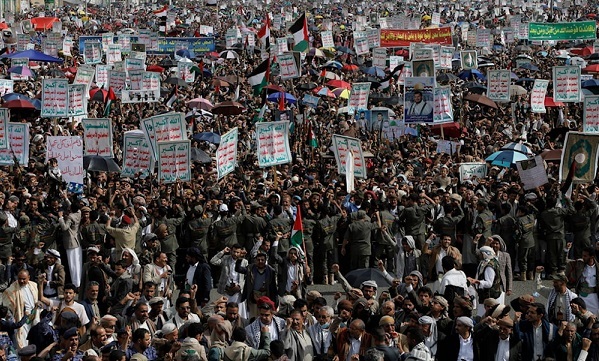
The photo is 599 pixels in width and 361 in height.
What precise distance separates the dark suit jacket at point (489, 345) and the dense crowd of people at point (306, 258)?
0.04ft

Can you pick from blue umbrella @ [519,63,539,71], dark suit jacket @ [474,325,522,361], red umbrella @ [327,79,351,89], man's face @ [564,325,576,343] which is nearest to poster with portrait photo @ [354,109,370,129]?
red umbrella @ [327,79,351,89]

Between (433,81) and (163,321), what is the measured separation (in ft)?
36.4

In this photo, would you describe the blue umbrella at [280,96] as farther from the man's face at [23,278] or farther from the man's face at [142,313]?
the man's face at [142,313]

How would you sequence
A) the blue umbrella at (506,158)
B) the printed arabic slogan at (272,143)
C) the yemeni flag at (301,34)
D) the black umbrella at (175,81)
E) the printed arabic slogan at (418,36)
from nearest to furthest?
the printed arabic slogan at (272,143)
the blue umbrella at (506,158)
the yemeni flag at (301,34)
the black umbrella at (175,81)
the printed arabic slogan at (418,36)

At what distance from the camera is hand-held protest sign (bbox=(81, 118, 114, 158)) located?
55.7ft

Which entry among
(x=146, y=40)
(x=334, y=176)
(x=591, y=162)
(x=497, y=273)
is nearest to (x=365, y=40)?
(x=146, y=40)

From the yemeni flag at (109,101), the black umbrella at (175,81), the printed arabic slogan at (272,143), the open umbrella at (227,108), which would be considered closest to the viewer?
the printed arabic slogan at (272,143)

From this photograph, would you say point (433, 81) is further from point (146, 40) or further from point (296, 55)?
point (146, 40)

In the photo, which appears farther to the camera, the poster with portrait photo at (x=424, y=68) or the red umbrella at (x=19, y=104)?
the red umbrella at (x=19, y=104)

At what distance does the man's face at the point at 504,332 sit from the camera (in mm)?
8758

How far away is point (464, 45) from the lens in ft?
155

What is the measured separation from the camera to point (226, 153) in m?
15.9

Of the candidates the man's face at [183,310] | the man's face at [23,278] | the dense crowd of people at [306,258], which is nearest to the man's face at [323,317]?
the dense crowd of people at [306,258]

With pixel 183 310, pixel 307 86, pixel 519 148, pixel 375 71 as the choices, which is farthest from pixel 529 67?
pixel 183 310
